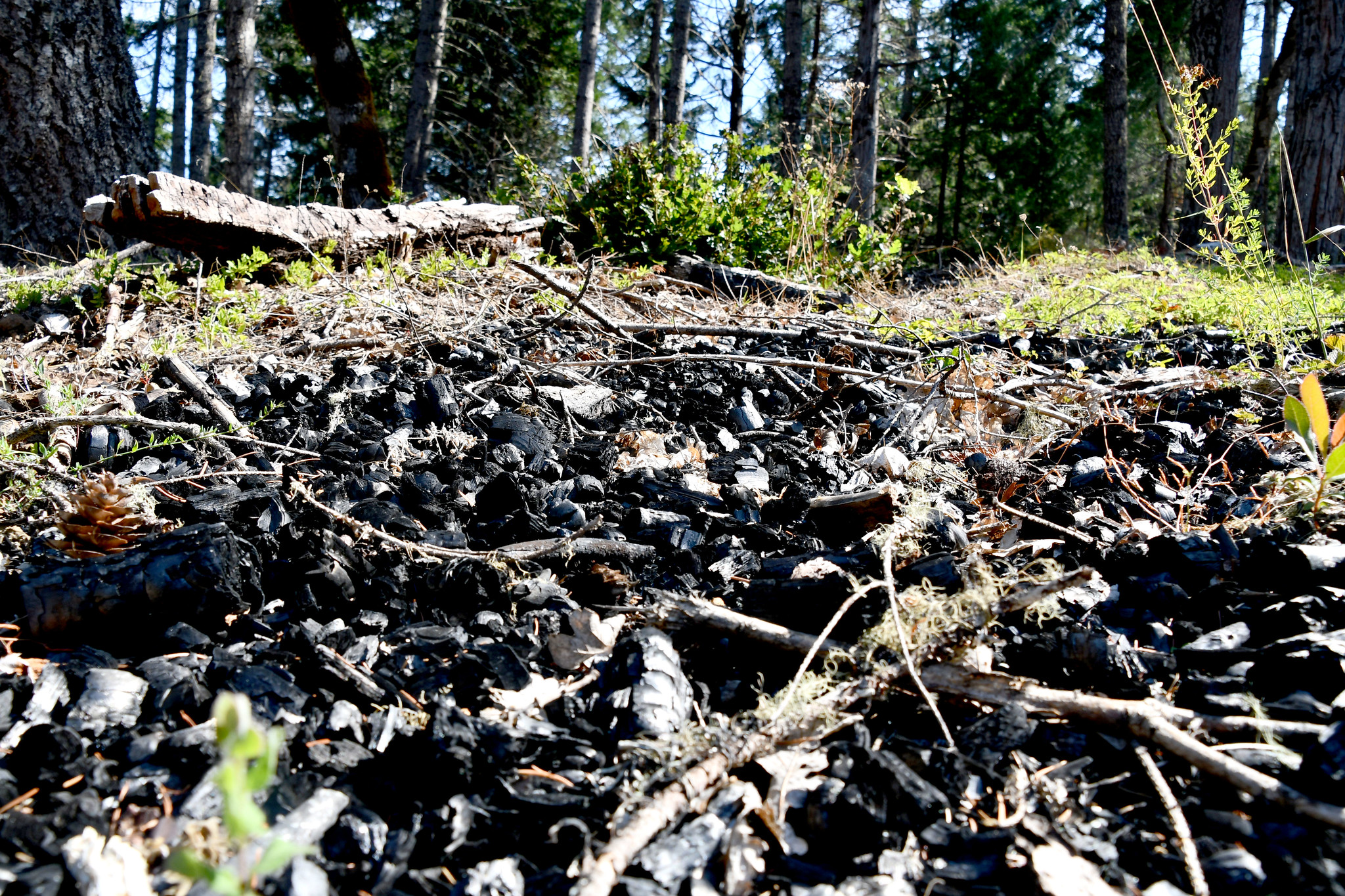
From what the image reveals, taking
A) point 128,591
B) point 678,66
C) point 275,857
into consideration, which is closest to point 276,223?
point 128,591

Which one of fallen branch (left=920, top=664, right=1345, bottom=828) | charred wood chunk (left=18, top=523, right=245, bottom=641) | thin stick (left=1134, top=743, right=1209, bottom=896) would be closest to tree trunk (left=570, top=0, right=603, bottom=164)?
charred wood chunk (left=18, top=523, right=245, bottom=641)

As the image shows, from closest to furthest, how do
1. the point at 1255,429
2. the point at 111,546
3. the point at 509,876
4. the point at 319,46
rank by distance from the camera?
the point at 509,876, the point at 111,546, the point at 1255,429, the point at 319,46

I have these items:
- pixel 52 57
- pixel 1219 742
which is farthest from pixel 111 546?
pixel 52 57

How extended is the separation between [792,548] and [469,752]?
0.98 m

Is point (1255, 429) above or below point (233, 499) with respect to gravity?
above

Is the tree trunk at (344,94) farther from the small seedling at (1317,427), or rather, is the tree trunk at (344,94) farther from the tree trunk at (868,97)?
the small seedling at (1317,427)

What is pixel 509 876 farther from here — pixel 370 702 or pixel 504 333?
pixel 504 333

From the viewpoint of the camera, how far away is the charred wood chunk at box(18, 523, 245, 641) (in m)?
1.50

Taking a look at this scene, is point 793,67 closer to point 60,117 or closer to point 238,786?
point 60,117

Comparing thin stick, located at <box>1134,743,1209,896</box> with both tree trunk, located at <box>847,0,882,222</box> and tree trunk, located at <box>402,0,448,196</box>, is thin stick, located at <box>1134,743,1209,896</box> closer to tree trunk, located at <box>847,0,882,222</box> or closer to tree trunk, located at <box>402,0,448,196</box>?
tree trunk, located at <box>847,0,882,222</box>

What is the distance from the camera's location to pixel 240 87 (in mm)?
11953

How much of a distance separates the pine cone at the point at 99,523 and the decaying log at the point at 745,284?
3.05m

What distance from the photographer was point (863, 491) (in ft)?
6.40

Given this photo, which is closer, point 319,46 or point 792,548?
point 792,548
